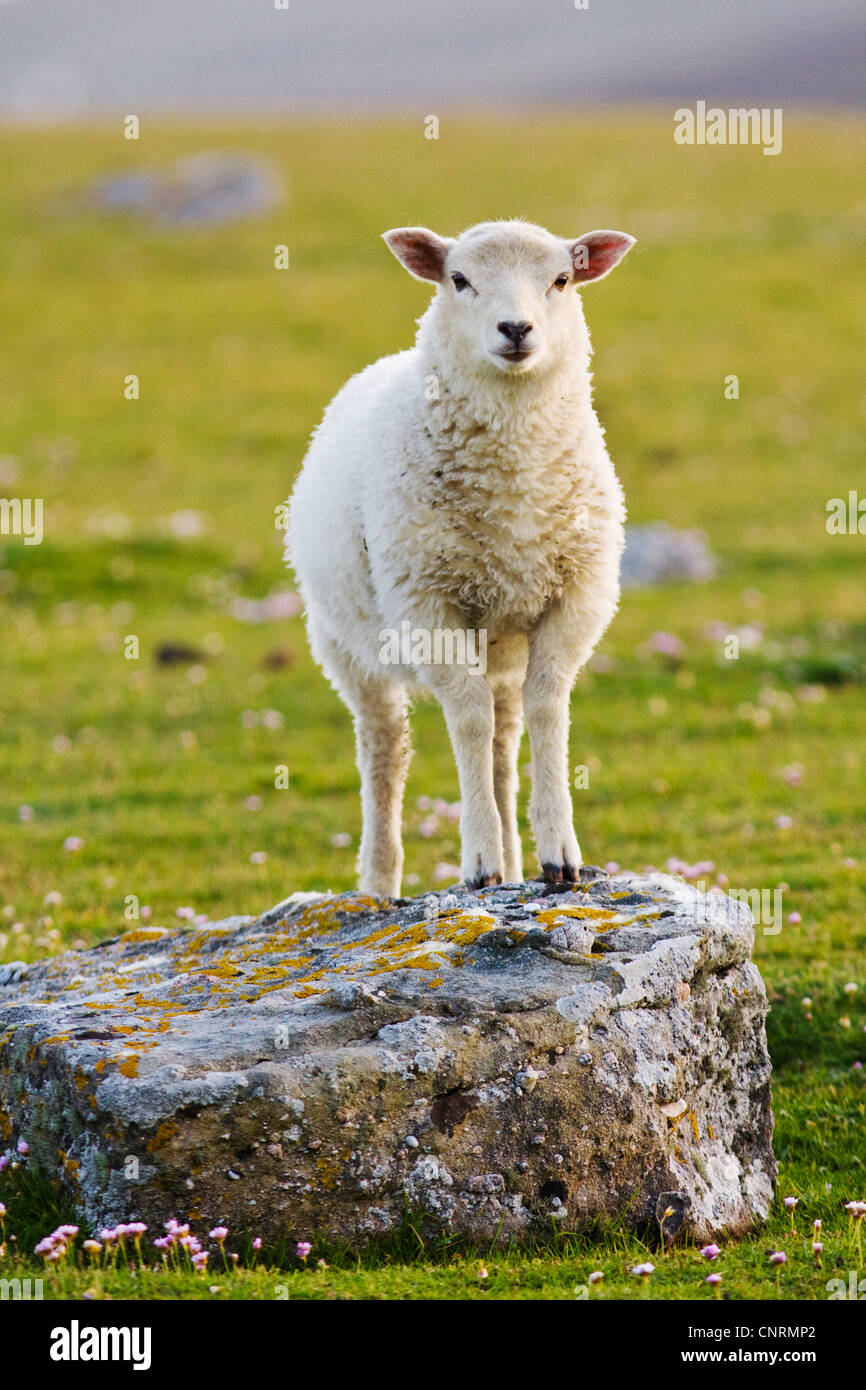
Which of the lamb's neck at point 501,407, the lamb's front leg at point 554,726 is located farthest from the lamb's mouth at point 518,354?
the lamb's front leg at point 554,726

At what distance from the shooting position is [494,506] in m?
6.63

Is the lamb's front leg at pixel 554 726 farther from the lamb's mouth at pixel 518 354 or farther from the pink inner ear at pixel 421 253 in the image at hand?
the pink inner ear at pixel 421 253

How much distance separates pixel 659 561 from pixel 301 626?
508cm

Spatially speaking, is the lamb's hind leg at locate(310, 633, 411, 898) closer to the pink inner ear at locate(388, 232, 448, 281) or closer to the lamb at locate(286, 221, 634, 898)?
the lamb at locate(286, 221, 634, 898)

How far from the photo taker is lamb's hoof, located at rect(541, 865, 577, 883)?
6.77 metres

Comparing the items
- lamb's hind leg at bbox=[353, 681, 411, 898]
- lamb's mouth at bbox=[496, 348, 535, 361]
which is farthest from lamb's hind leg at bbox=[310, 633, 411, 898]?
lamb's mouth at bbox=[496, 348, 535, 361]

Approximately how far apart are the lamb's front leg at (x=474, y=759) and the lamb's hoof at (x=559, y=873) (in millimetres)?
213

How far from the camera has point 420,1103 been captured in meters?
5.44

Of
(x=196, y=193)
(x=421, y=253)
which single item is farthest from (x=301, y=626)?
(x=196, y=193)

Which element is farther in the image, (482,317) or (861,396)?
(861,396)

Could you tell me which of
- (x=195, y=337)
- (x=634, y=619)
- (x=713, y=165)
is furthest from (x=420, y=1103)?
(x=713, y=165)

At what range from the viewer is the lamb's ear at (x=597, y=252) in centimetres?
683

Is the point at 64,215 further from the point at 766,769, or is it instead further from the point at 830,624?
the point at 766,769

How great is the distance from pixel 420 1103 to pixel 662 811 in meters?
6.77
